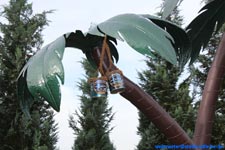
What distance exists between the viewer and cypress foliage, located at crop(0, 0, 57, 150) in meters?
4.02

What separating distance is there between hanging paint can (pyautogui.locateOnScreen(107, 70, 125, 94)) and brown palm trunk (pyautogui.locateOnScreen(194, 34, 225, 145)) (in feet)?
1.25

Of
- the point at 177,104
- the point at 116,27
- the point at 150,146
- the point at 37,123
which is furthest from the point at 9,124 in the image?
the point at 116,27

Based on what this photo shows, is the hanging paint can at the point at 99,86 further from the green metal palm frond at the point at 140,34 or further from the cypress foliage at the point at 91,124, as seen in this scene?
the cypress foliage at the point at 91,124

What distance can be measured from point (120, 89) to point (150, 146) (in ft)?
11.1

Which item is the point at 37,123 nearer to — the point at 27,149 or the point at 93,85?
the point at 27,149

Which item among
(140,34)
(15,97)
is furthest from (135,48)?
(15,97)

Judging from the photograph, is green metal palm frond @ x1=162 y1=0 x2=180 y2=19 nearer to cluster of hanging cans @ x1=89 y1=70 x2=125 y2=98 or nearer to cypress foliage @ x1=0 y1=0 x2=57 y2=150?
cluster of hanging cans @ x1=89 y1=70 x2=125 y2=98

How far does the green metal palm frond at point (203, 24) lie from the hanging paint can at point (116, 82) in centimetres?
57

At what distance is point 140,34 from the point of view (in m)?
1.07

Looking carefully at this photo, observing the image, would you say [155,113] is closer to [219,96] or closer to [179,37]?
[179,37]

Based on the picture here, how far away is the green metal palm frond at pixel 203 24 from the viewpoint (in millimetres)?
1665

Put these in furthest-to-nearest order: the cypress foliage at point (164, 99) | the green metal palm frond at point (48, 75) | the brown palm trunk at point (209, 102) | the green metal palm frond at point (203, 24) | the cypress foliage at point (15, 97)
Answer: the cypress foliage at point (164, 99)
the cypress foliage at point (15, 97)
the green metal palm frond at point (203, 24)
the brown palm trunk at point (209, 102)
the green metal palm frond at point (48, 75)

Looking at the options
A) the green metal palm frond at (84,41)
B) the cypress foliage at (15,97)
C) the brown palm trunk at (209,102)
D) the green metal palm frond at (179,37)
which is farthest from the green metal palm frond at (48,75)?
the cypress foliage at (15,97)

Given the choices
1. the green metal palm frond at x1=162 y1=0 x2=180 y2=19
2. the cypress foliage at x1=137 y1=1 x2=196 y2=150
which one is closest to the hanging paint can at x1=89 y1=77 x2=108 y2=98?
the green metal palm frond at x1=162 y1=0 x2=180 y2=19
